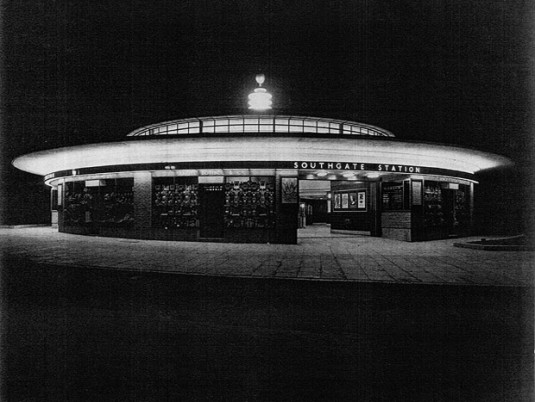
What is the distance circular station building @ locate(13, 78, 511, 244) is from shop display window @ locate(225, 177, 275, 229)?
51 mm

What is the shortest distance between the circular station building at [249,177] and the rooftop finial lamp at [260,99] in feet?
1.75

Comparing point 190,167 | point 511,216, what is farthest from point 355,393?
point 511,216

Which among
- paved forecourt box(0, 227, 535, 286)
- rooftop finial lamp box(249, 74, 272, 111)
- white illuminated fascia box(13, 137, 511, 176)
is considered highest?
rooftop finial lamp box(249, 74, 272, 111)

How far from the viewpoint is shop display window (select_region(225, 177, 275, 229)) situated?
16.1 meters

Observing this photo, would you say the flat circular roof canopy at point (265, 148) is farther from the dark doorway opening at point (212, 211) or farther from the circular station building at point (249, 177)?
the dark doorway opening at point (212, 211)

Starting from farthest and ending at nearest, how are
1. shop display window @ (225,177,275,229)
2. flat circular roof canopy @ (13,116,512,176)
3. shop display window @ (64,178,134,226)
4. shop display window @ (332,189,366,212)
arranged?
shop display window @ (332,189,366,212), shop display window @ (64,178,134,226), shop display window @ (225,177,275,229), flat circular roof canopy @ (13,116,512,176)

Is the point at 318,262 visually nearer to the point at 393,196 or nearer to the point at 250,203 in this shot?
the point at 250,203

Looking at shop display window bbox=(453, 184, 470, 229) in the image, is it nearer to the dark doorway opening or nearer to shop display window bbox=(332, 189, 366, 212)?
shop display window bbox=(332, 189, 366, 212)

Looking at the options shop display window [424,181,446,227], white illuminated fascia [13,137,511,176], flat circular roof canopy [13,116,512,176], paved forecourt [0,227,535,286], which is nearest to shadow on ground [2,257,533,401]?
paved forecourt [0,227,535,286]

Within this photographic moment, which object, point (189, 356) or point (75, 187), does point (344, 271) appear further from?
point (75, 187)

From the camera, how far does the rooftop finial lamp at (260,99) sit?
1662cm

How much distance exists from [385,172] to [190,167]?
10142mm

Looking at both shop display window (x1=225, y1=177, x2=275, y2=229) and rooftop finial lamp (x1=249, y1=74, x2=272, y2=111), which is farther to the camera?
rooftop finial lamp (x1=249, y1=74, x2=272, y2=111)

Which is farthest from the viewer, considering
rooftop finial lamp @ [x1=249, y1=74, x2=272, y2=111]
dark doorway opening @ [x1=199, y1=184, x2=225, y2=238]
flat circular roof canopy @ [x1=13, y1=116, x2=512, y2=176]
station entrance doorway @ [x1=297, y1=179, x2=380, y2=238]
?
station entrance doorway @ [x1=297, y1=179, x2=380, y2=238]
